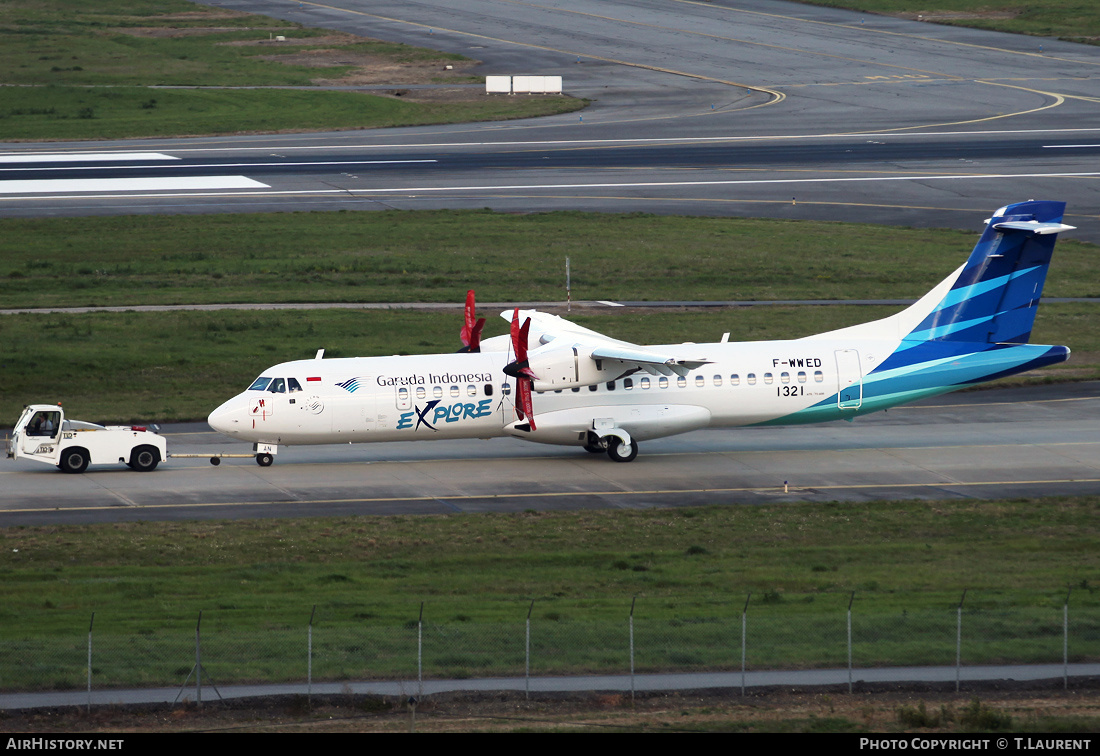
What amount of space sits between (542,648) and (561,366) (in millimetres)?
16628

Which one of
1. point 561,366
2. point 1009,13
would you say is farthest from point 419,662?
point 1009,13

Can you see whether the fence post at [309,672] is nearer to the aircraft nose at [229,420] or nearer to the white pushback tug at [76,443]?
the aircraft nose at [229,420]

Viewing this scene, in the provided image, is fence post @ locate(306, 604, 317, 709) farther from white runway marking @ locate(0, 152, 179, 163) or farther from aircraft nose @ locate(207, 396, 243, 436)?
white runway marking @ locate(0, 152, 179, 163)

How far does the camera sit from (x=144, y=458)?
4094 centimetres

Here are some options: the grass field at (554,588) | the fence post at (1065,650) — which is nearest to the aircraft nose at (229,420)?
the grass field at (554,588)

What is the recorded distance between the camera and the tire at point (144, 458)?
40812mm

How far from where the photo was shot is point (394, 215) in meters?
76.4

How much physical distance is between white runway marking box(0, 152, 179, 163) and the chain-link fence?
7092 centimetres

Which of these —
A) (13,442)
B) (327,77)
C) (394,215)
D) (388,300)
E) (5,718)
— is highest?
(327,77)

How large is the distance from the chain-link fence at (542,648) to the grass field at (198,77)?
8154cm

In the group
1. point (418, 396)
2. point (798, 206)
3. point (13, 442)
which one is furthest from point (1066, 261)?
point (13, 442)

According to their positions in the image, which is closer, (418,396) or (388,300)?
(418,396)

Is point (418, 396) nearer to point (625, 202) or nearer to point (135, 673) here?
point (135, 673)

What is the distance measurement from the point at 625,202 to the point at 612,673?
58217mm
